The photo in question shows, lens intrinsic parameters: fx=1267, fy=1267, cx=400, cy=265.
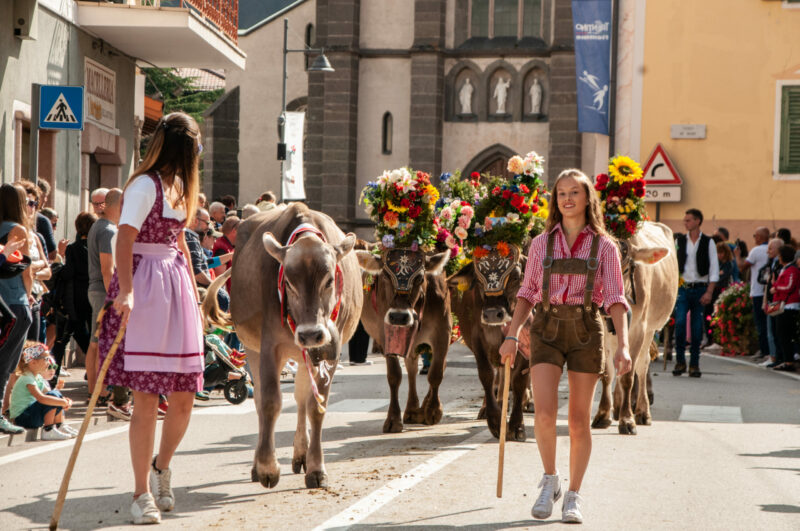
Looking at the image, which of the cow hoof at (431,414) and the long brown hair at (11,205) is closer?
the long brown hair at (11,205)

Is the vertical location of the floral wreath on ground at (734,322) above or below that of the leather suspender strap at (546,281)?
below

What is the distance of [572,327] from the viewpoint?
23.2 ft

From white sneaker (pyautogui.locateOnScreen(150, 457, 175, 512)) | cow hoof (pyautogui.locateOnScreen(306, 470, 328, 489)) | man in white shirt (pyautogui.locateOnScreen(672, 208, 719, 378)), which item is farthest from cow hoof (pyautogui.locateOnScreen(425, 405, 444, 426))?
man in white shirt (pyautogui.locateOnScreen(672, 208, 719, 378))

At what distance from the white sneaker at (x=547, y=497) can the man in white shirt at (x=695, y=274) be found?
1054 cm

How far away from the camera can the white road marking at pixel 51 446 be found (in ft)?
30.1

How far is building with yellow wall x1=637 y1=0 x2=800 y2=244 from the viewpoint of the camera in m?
27.9

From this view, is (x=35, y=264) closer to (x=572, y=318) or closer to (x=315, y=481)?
(x=315, y=481)

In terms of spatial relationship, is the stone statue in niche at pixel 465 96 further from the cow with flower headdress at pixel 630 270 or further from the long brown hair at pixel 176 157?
the long brown hair at pixel 176 157

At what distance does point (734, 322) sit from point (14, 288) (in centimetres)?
1515

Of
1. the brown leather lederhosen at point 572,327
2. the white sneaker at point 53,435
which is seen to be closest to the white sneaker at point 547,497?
the brown leather lederhosen at point 572,327

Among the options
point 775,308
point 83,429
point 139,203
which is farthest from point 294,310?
point 775,308

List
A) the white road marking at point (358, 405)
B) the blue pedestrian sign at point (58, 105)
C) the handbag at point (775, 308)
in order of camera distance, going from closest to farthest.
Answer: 1. the white road marking at point (358, 405)
2. the blue pedestrian sign at point (58, 105)
3. the handbag at point (775, 308)

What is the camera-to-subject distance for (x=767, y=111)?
28031 mm

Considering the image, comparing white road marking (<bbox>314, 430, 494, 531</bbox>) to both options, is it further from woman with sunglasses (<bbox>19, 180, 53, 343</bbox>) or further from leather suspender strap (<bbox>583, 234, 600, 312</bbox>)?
woman with sunglasses (<bbox>19, 180, 53, 343</bbox>)
